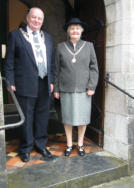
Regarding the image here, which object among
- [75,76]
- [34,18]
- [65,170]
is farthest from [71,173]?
[34,18]

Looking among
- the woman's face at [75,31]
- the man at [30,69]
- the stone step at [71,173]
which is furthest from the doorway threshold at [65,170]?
the woman's face at [75,31]

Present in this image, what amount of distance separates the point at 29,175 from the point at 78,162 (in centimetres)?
64

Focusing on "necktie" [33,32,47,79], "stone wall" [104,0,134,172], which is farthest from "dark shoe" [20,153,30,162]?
"stone wall" [104,0,134,172]

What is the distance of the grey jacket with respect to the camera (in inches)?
110

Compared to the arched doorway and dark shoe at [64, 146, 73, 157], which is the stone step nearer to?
dark shoe at [64, 146, 73, 157]

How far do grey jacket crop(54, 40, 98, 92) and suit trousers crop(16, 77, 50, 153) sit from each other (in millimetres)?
196

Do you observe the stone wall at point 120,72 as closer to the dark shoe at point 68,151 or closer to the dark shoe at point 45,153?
the dark shoe at point 68,151

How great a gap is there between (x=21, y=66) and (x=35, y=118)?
2.33 feet

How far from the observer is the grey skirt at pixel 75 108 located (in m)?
2.84

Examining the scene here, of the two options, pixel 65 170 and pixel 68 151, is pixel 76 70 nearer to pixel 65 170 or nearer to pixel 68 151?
pixel 68 151

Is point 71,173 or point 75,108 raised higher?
point 75,108

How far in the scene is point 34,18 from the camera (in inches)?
102

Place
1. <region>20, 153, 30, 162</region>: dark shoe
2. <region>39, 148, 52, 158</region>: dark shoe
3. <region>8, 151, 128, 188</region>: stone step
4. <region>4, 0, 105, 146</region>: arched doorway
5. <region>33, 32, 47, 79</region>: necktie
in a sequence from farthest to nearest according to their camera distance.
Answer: <region>4, 0, 105, 146</region>: arched doorway → <region>39, 148, 52, 158</region>: dark shoe → <region>20, 153, 30, 162</region>: dark shoe → <region>33, 32, 47, 79</region>: necktie → <region>8, 151, 128, 188</region>: stone step

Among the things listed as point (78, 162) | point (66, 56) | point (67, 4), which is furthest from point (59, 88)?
point (67, 4)
